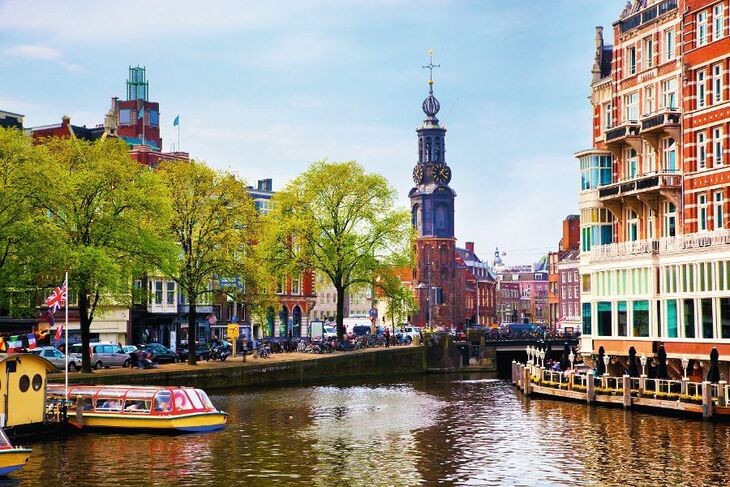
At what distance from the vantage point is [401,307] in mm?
106312

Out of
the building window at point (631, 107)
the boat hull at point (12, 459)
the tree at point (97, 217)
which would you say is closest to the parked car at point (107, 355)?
the tree at point (97, 217)

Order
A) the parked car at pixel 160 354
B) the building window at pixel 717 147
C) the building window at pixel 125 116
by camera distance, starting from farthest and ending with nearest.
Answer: the building window at pixel 125 116, the parked car at pixel 160 354, the building window at pixel 717 147

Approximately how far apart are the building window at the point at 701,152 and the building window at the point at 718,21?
5775mm

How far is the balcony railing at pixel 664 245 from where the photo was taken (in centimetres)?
6156

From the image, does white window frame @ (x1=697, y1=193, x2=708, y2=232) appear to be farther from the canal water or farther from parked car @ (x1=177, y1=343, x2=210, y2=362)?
parked car @ (x1=177, y1=343, x2=210, y2=362)

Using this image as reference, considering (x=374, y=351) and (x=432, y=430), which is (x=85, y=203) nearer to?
(x=432, y=430)

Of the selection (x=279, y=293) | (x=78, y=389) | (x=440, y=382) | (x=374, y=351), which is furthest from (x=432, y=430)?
(x=279, y=293)

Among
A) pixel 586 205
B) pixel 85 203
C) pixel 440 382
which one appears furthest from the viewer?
pixel 440 382

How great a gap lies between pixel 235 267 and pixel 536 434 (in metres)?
37.0

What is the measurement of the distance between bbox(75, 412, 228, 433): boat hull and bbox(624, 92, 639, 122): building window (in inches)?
1412

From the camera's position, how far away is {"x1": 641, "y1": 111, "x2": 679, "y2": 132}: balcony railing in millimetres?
68312

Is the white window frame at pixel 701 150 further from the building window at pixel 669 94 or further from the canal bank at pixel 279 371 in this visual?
the canal bank at pixel 279 371

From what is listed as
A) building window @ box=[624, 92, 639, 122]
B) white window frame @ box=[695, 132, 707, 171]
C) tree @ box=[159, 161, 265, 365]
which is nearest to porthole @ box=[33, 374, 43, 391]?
tree @ box=[159, 161, 265, 365]

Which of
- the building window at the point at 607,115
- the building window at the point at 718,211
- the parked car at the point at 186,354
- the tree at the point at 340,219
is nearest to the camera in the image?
the building window at the point at 718,211
